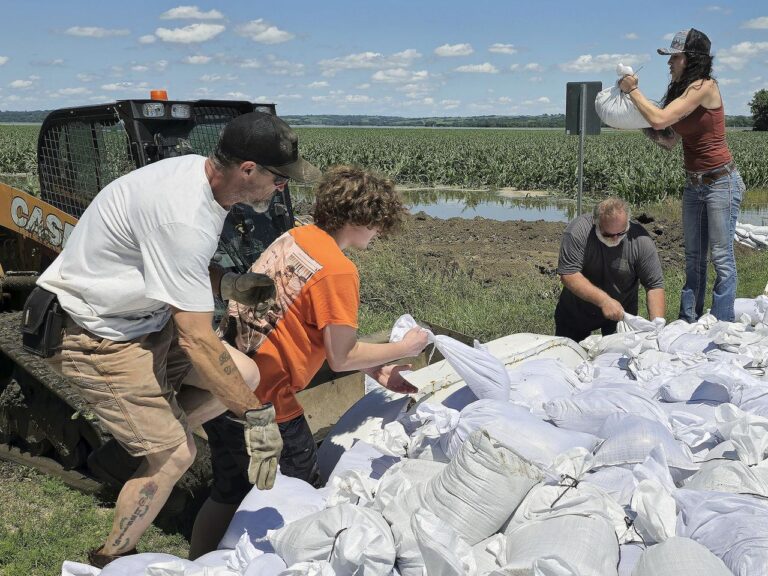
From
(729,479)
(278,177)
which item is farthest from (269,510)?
(729,479)

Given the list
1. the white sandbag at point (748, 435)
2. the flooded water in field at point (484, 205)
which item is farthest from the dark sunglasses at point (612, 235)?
the flooded water in field at point (484, 205)

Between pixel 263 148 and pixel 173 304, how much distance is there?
50 cm

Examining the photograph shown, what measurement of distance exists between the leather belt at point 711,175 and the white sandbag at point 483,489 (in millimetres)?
2975

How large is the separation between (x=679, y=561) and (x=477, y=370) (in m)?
1.26

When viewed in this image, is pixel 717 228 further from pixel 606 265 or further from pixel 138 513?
pixel 138 513

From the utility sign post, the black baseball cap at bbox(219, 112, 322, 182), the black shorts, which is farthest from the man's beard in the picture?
the utility sign post

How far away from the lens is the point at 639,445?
262 cm

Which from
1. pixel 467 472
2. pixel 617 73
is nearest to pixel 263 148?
pixel 467 472

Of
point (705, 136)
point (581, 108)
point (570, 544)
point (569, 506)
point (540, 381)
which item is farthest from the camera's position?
point (581, 108)

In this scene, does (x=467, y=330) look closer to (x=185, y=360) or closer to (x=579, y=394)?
(x=579, y=394)

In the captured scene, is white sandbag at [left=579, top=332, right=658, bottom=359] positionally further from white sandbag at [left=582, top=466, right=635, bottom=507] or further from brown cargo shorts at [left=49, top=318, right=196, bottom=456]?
brown cargo shorts at [left=49, top=318, right=196, bottom=456]

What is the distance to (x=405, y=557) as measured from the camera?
2105 millimetres

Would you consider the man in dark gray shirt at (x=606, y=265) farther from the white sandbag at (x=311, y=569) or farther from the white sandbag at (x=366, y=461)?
the white sandbag at (x=311, y=569)

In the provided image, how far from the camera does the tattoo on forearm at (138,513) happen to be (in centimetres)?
247
